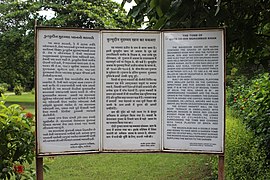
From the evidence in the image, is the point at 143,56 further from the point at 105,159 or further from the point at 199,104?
the point at 105,159

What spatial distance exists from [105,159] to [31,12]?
11755 millimetres

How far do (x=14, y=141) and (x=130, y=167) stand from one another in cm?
343

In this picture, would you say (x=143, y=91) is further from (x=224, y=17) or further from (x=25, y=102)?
(x=25, y=102)

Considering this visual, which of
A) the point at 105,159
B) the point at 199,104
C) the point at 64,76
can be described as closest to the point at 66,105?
the point at 64,76

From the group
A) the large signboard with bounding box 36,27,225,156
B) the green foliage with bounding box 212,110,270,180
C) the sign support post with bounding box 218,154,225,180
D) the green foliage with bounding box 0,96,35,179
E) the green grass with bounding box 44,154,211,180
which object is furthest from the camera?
the green grass with bounding box 44,154,211,180

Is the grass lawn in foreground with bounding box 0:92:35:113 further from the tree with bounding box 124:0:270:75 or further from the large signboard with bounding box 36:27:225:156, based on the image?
the large signboard with bounding box 36:27:225:156

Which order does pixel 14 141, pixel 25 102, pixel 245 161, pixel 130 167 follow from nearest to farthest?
pixel 14 141 → pixel 245 161 → pixel 130 167 → pixel 25 102

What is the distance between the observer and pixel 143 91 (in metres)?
2.90

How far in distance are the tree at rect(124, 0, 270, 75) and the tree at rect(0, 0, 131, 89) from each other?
36.4 ft

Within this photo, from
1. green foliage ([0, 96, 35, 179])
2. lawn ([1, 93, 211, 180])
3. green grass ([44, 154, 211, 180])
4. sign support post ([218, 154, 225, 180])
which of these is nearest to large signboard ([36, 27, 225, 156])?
sign support post ([218, 154, 225, 180])

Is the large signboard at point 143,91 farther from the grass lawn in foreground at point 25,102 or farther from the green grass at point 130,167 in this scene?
the grass lawn in foreground at point 25,102

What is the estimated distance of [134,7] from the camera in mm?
3082

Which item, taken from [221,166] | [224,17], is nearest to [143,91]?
[221,166]

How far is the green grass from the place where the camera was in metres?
5.97
